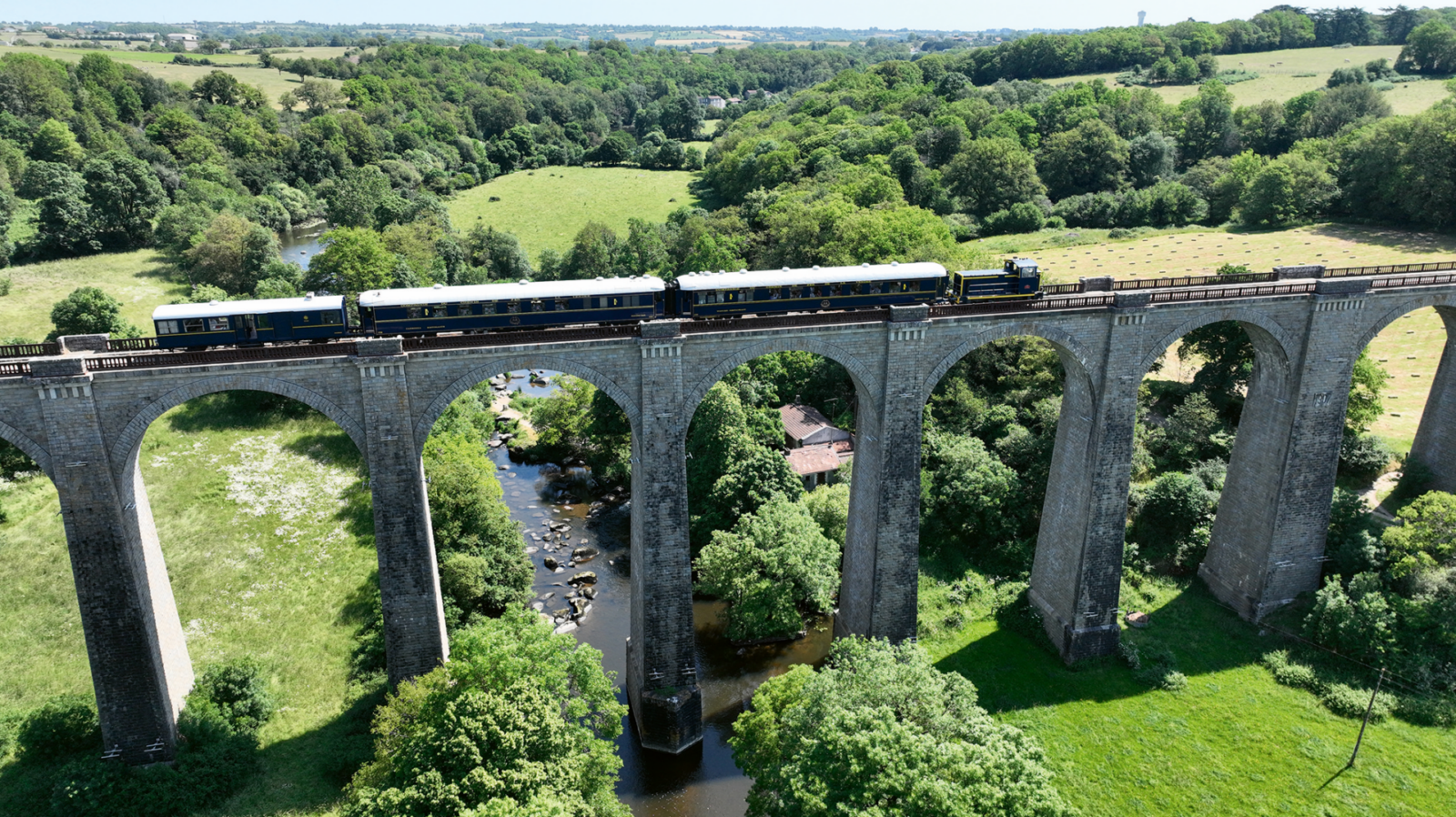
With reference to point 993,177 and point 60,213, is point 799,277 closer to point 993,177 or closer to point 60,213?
point 993,177

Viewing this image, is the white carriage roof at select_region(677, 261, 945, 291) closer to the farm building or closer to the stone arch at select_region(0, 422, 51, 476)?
the farm building

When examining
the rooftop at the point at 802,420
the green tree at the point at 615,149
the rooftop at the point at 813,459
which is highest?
the green tree at the point at 615,149

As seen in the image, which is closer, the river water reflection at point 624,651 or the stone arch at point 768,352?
the stone arch at point 768,352

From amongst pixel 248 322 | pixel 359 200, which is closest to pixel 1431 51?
pixel 359 200

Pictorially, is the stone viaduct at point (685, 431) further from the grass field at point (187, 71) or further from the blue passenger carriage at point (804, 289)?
the grass field at point (187, 71)

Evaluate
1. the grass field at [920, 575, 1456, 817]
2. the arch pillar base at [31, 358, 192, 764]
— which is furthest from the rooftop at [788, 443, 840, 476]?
the arch pillar base at [31, 358, 192, 764]

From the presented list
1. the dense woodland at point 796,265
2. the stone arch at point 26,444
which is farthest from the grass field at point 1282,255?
the stone arch at point 26,444
